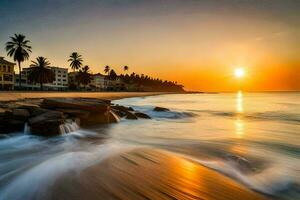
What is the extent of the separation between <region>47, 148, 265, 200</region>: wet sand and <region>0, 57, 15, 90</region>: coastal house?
232ft

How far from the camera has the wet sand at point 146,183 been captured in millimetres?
4070

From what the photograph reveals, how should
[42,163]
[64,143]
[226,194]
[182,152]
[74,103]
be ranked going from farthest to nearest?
[74,103] → [64,143] → [182,152] → [42,163] → [226,194]

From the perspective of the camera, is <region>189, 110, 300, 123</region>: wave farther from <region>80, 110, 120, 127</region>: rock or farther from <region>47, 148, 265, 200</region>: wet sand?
<region>47, 148, 265, 200</region>: wet sand

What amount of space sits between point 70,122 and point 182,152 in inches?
235

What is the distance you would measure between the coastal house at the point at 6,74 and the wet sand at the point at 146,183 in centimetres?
7074

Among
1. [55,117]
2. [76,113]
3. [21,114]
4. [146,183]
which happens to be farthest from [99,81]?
[146,183]

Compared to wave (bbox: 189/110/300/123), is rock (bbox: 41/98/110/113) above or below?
above

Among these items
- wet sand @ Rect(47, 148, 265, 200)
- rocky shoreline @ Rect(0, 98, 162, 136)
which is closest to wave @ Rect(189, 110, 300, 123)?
rocky shoreline @ Rect(0, 98, 162, 136)

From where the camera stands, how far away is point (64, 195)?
3.96m

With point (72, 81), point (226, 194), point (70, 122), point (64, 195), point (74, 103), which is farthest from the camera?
point (72, 81)

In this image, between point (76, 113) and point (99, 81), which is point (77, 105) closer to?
point (76, 113)

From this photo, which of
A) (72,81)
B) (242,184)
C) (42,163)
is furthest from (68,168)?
(72,81)

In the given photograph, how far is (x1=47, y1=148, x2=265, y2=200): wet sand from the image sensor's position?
4070 millimetres

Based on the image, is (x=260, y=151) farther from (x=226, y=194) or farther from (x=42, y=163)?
(x=42, y=163)
